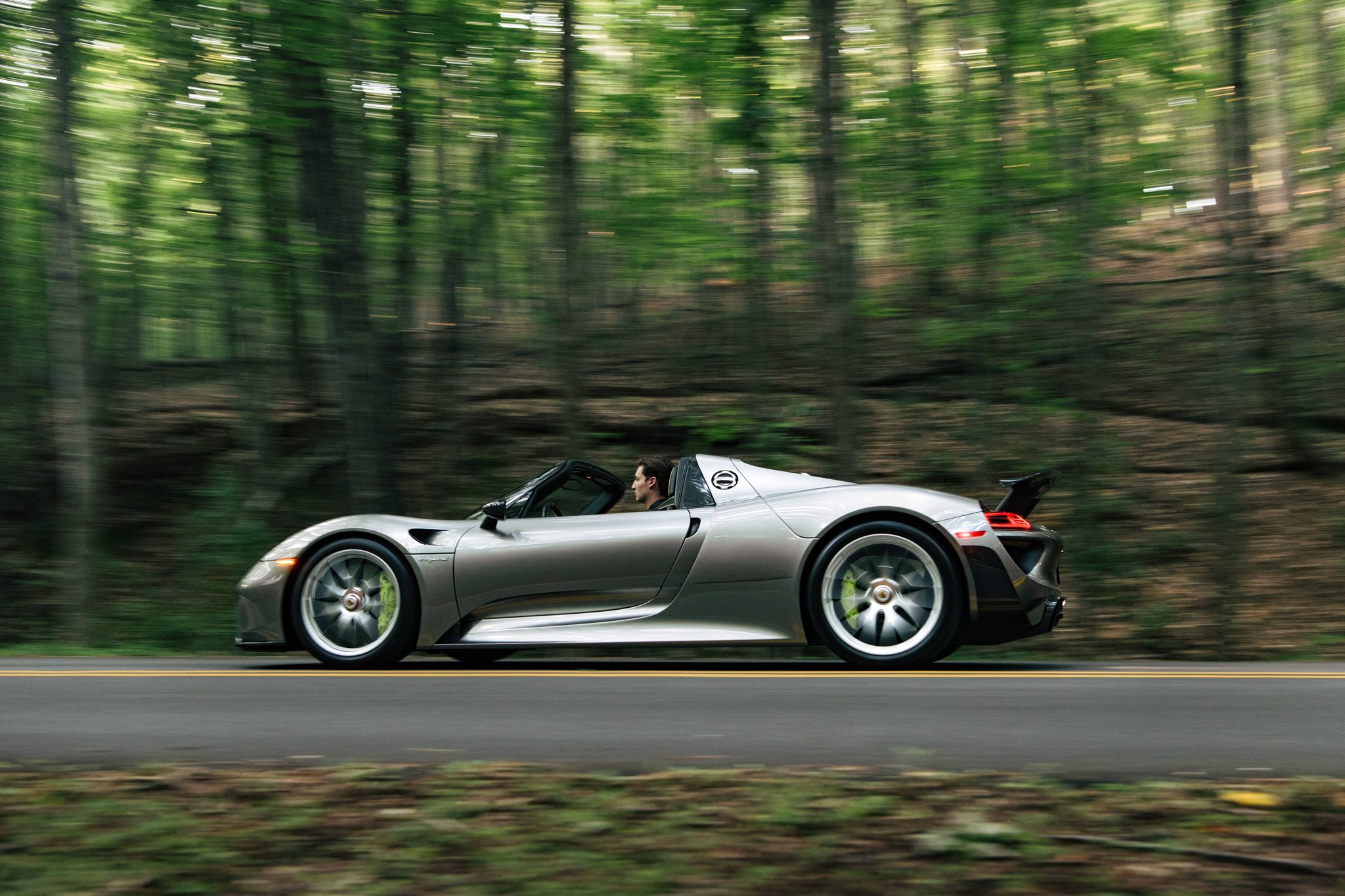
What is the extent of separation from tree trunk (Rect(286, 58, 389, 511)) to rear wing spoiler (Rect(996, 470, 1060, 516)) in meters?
6.21

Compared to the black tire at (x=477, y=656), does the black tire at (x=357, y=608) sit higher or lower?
higher

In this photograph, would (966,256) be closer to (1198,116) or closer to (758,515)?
(1198,116)

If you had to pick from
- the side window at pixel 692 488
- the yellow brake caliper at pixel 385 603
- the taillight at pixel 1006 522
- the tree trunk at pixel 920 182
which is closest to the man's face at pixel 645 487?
the side window at pixel 692 488

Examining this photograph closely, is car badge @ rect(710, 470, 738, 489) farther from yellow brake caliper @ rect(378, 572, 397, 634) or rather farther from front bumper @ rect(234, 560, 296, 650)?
front bumper @ rect(234, 560, 296, 650)

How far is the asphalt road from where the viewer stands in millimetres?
4273

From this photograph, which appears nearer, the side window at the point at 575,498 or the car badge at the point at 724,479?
the car badge at the point at 724,479

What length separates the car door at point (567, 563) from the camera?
684 cm

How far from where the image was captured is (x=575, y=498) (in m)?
7.56

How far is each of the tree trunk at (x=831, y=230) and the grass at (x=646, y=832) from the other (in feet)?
23.3

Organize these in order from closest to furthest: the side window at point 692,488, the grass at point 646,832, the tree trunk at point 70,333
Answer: the grass at point 646,832 → the side window at point 692,488 → the tree trunk at point 70,333

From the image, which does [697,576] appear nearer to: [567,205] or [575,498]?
[575,498]

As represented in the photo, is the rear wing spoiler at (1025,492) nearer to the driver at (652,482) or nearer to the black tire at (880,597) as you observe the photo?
the black tire at (880,597)

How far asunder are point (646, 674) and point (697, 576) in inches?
23.5

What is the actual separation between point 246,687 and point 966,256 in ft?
25.9
